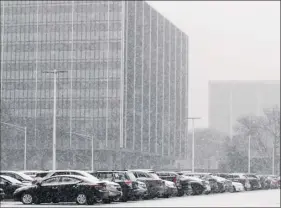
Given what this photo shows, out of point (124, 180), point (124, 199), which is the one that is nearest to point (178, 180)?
point (124, 199)

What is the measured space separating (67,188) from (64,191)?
0.57 feet

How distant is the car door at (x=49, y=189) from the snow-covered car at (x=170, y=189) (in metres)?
8.73

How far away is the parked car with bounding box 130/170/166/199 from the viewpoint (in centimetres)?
3750

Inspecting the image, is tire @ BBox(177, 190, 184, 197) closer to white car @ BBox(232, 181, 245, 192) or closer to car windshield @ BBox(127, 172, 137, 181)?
car windshield @ BBox(127, 172, 137, 181)

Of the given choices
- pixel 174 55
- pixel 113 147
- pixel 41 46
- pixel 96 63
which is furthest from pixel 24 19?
pixel 174 55

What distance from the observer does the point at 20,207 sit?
28.9m

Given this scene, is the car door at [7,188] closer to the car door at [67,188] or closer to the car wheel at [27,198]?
the car wheel at [27,198]

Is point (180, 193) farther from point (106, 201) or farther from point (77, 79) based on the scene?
point (77, 79)

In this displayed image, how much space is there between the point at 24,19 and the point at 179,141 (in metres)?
45.8

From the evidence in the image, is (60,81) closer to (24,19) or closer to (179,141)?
(24,19)

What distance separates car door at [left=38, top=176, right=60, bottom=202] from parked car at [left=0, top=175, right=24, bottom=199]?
296cm

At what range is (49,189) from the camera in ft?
104

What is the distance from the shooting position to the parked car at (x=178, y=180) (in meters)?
42.3

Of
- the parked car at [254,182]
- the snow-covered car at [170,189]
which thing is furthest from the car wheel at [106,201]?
the parked car at [254,182]
